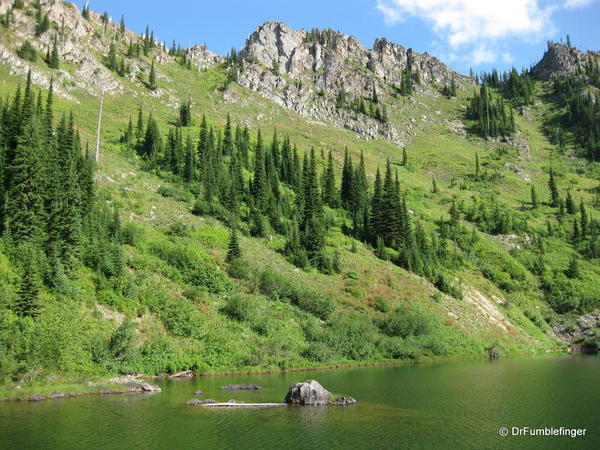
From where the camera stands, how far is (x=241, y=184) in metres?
103

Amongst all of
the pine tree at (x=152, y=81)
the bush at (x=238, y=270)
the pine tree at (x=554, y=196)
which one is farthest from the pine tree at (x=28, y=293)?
the pine tree at (x=554, y=196)

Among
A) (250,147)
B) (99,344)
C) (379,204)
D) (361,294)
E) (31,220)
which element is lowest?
(99,344)

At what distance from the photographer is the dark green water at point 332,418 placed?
23.8m

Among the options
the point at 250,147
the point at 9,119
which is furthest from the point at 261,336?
the point at 250,147


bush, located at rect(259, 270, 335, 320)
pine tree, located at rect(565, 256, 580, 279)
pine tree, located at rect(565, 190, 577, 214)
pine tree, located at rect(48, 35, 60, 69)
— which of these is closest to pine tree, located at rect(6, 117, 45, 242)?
bush, located at rect(259, 270, 335, 320)

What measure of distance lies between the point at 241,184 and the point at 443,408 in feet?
256

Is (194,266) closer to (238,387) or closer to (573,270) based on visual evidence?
(238,387)

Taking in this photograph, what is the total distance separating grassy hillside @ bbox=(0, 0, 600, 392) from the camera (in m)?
44.2

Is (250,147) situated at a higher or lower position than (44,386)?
higher

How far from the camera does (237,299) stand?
58.6 m

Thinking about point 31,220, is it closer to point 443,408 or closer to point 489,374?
point 443,408

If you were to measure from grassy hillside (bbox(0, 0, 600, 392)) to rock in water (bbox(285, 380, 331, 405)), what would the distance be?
1895 centimetres

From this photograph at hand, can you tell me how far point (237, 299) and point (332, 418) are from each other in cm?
3122

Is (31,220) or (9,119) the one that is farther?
(9,119)
